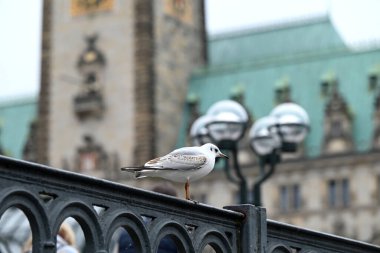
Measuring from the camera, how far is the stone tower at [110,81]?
6600 centimetres

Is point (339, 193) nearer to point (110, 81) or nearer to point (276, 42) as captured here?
point (276, 42)

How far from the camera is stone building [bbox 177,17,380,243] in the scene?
62281 mm

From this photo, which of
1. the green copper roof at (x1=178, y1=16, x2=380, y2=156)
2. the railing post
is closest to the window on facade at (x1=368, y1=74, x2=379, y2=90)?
the green copper roof at (x1=178, y1=16, x2=380, y2=156)

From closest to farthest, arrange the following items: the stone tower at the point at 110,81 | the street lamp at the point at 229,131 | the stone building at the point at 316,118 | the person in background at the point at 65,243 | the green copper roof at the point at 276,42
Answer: the person in background at the point at 65,243, the street lamp at the point at 229,131, the stone building at the point at 316,118, the stone tower at the point at 110,81, the green copper roof at the point at 276,42

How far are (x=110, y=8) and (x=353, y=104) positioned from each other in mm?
14107

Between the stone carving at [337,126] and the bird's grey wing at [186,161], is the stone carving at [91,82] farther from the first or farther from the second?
the bird's grey wing at [186,161]

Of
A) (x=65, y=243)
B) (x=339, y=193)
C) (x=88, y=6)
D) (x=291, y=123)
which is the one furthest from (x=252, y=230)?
(x=88, y=6)

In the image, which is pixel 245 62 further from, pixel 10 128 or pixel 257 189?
pixel 257 189

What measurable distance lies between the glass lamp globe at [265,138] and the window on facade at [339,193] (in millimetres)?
40808

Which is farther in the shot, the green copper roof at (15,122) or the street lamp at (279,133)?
the green copper roof at (15,122)

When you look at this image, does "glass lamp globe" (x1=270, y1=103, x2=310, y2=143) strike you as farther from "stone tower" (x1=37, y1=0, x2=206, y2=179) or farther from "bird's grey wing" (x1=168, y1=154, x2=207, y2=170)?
"stone tower" (x1=37, y1=0, x2=206, y2=179)

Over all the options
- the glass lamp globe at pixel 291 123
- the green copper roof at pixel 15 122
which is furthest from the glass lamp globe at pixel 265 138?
the green copper roof at pixel 15 122

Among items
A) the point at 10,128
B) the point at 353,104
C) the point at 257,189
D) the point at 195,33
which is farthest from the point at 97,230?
the point at 10,128

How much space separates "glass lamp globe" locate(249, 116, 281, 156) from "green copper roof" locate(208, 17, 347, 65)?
4745cm
